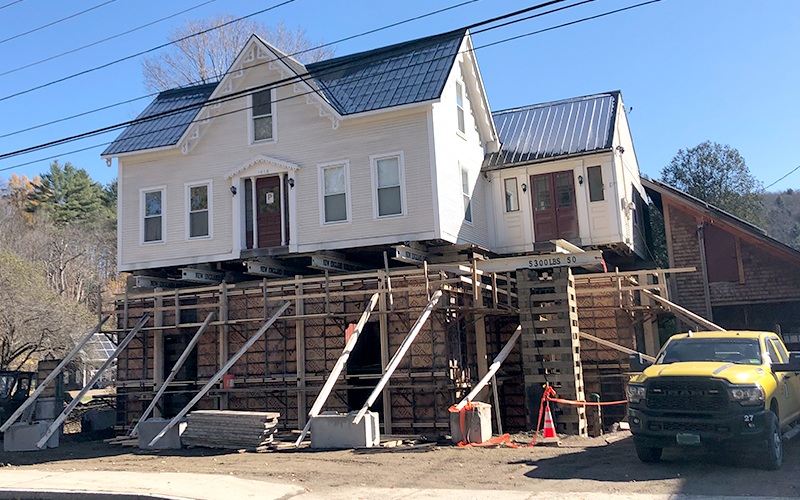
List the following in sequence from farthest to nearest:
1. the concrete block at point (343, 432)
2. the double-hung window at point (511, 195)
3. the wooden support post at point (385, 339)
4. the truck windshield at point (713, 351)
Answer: the double-hung window at point (511, 195) < the wooden support post at point (385, 339) < the concrete block at point (343, 432) < the truck windshield at point (713, 351)

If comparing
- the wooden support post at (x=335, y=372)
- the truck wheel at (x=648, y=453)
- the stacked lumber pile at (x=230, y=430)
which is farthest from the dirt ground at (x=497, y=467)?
the wooden support post at (x=335, y=372)

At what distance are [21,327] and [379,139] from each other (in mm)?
17882

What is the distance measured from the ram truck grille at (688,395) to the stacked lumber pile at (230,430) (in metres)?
8.52

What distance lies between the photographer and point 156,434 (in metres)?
16.6

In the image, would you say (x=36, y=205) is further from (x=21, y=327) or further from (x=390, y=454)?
(x=390, y=454)

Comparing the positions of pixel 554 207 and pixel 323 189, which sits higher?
pixel 323 189

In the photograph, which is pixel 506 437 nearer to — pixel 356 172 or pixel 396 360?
pixel 396 360

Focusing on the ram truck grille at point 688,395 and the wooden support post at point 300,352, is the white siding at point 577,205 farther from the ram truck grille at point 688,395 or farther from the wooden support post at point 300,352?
the ram truck grille at point 688,395

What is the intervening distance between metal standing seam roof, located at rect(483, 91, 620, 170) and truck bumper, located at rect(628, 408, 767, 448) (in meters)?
12.4

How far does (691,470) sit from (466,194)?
39.9 feet

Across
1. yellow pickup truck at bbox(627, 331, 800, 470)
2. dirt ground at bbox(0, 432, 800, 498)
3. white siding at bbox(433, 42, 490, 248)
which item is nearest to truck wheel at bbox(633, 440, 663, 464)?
yellow pickup truck at bbox(627, 331, 800, 470)

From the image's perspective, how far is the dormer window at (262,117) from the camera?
21141 millimetres

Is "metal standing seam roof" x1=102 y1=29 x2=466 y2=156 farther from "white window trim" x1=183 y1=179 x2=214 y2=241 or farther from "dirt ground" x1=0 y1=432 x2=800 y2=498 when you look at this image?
"dirt ground" x1=0 y1=432 x2=800 y2=498

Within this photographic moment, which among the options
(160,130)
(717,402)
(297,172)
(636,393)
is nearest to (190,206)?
(160,130)
